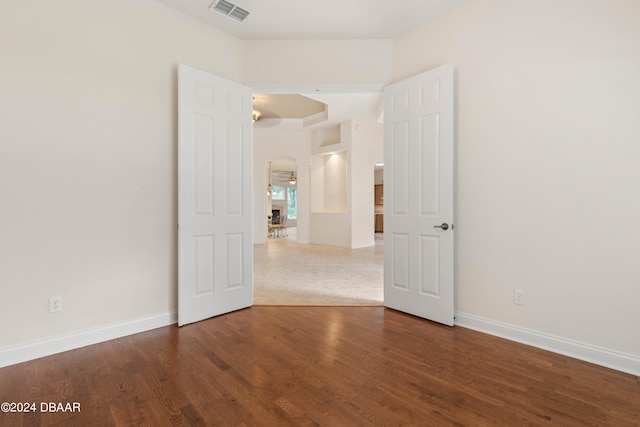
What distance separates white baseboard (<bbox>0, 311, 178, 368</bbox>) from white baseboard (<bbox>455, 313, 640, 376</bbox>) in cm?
297

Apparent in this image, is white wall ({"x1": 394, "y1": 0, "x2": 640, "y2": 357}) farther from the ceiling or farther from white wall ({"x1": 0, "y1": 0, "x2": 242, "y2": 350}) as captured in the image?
white wall ({"x1": 0, "y1": 0, "x2": 242, "y2": 350})

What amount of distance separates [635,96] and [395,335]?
2539 mm

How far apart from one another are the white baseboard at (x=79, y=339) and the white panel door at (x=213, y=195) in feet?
0.76

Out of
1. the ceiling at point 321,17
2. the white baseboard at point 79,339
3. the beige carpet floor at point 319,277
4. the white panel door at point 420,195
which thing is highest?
the ceiling at point 321,17

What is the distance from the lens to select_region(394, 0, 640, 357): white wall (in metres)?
2.11

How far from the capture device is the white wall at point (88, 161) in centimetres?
219

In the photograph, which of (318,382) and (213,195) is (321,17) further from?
(318,382)

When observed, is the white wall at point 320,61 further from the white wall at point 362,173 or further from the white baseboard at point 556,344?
the white wall at point 362,173

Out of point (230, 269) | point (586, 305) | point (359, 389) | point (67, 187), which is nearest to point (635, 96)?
point (586, 305)

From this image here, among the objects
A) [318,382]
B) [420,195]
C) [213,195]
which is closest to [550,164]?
[420,195]

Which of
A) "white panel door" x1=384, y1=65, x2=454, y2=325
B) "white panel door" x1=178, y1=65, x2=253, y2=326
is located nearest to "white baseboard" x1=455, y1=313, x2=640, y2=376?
"white panel door" x1=384, y1=65, x2=454, y2=325

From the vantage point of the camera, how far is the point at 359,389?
1.83m

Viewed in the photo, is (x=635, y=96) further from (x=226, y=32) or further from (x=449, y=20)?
(x=226, y=32)

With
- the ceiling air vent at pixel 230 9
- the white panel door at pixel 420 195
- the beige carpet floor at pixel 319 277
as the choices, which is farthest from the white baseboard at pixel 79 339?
the ceiling air vent at pixel 230 9
